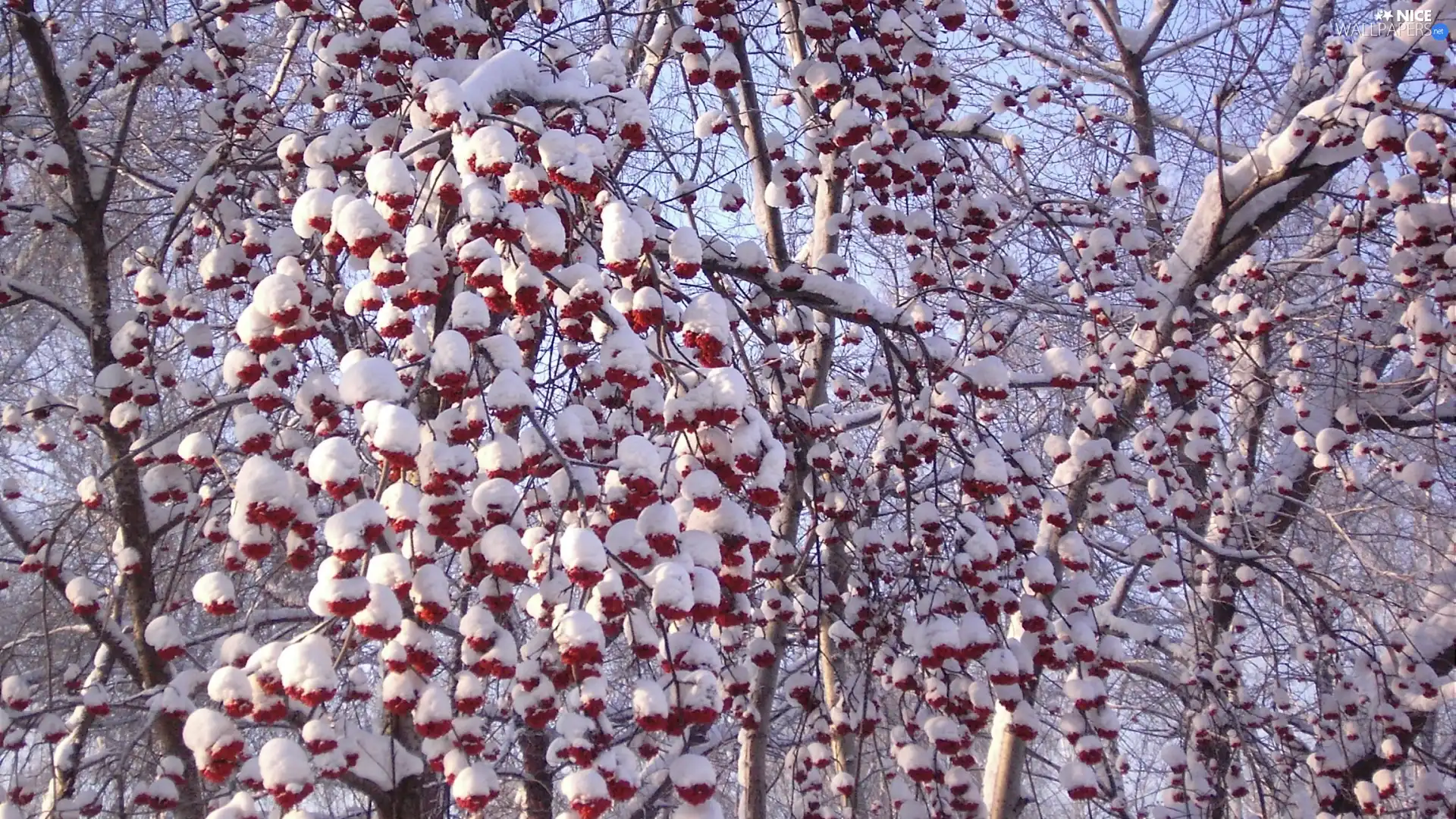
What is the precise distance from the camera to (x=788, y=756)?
4.07 metres

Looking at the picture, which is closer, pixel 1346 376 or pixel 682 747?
pixel 682 747

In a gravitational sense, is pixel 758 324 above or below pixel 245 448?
above

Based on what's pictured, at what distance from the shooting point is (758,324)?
10.9 ft

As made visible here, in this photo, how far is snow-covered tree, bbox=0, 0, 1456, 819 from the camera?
1935 mm

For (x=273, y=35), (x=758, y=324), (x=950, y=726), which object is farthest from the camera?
(x=273, y=35)

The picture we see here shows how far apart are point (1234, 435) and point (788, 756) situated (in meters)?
4.18

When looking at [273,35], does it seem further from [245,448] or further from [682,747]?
[682,747]

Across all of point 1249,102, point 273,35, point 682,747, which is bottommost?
point 682,747

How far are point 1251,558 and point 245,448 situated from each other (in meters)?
4.05

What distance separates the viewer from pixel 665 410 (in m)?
2.06

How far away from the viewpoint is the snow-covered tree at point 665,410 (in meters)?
1.93

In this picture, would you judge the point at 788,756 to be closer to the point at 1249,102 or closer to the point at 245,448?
the point at 245,448

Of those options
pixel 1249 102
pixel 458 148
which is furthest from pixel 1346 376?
pixel 458 148

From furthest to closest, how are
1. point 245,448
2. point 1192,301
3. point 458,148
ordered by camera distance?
point 1192,301
point 245,448
point 458,148
